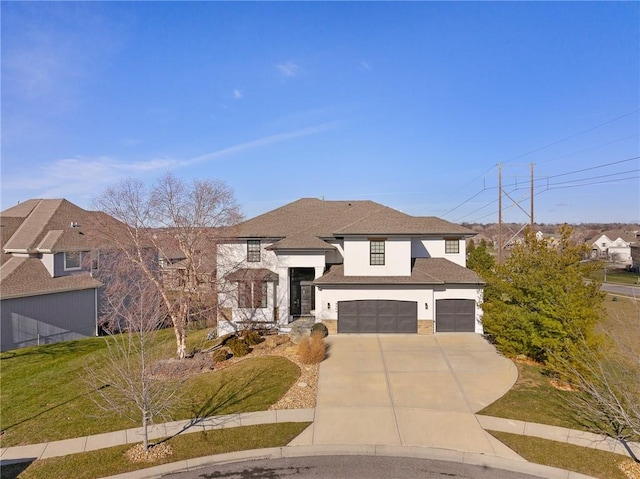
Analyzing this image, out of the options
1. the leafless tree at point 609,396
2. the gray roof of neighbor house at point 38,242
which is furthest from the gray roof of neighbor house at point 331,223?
the gray roof of neighbor house at point 38,242

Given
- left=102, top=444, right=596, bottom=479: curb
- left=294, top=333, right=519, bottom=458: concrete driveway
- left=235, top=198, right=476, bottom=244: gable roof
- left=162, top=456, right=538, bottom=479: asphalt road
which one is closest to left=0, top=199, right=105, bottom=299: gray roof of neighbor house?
left=235, top=198, right=476, bottom=244: gable roof

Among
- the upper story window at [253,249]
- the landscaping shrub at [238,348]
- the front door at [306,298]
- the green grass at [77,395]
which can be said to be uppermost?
the upper story window at [253,249]

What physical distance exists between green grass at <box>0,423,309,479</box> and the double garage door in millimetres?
10098

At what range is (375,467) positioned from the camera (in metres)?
9.19

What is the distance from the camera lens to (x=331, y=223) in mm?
25688

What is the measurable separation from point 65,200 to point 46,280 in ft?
27.8

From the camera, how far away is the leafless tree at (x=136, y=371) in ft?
32.5

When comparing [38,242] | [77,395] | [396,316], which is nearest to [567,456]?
[396,316]

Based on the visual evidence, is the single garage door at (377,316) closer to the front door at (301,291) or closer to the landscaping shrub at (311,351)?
the front door at (301,291)

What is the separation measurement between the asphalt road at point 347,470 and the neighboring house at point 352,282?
37.0 feet

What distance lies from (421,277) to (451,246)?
5.15 meters

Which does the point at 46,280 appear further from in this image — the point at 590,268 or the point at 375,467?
the point at 590,268

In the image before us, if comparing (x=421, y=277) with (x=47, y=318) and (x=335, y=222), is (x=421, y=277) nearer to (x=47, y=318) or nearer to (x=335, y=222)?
(x=335, y=222)

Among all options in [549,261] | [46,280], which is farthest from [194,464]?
[46,280]
